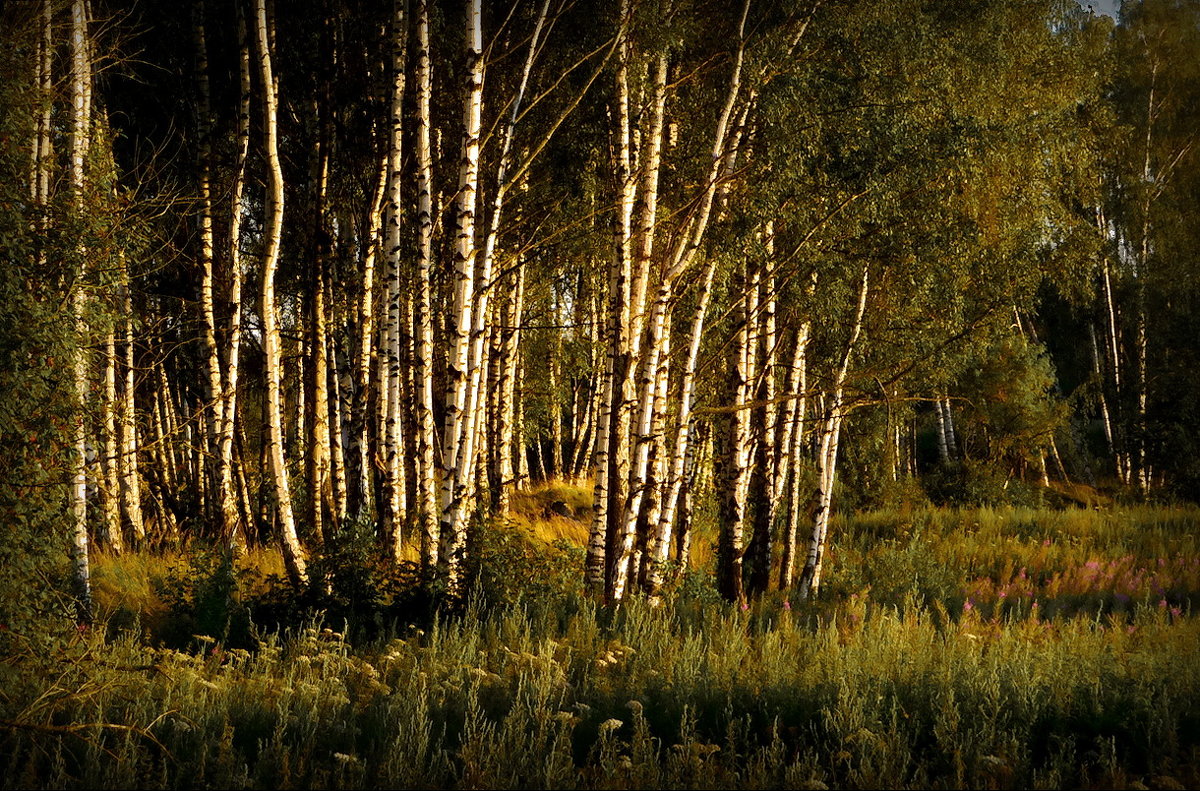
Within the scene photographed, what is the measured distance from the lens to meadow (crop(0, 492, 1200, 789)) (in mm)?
4379

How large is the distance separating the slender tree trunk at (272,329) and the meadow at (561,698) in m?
0.55

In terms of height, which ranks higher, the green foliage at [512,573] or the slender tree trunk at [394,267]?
the slender tree trunk at [394,267]

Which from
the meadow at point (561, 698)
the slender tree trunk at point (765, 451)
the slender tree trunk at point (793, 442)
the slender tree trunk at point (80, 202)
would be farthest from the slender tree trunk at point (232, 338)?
the slender tree trunk at point (793, 442)

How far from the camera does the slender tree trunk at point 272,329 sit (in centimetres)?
892

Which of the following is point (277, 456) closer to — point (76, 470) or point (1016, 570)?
point (76, 470)

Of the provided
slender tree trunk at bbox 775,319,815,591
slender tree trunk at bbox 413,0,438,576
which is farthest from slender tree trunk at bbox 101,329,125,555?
slender tree trunk at bbox 775,319,815,591

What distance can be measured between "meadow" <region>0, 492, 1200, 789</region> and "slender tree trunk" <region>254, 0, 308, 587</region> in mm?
552

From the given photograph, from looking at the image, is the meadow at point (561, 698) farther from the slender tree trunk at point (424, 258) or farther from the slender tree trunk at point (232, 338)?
the slender tree trunk at point (232, 338)

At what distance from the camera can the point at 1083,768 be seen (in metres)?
4.27

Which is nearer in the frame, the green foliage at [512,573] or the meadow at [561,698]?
the meadow at [561,698]

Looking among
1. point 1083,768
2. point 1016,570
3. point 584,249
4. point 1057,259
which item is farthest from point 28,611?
point 1057,259

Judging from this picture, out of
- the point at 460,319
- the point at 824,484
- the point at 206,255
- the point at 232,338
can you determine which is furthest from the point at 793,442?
the point at 206,255

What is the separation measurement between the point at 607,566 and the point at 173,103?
441 inches

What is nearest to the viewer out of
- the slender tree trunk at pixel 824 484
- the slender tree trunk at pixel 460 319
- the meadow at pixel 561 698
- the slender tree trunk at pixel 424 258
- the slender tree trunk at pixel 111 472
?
the meadow at pixel 561 698
